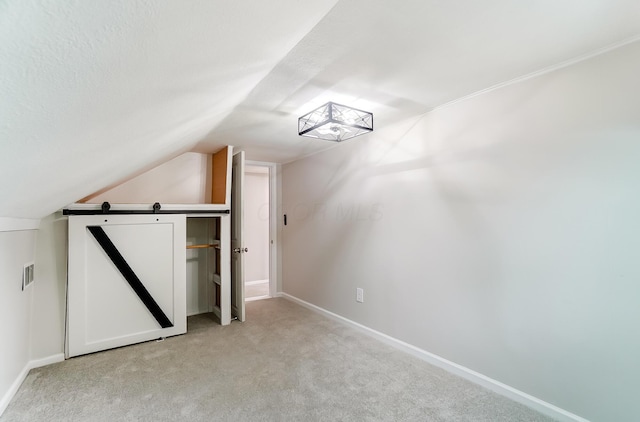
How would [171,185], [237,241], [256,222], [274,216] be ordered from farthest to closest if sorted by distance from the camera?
[256,222]
[274,216]
[171,185]
[237,241]

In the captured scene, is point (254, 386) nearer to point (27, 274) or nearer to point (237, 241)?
point (237, 241)

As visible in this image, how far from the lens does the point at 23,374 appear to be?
2176 mm

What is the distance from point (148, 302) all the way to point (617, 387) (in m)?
3.51

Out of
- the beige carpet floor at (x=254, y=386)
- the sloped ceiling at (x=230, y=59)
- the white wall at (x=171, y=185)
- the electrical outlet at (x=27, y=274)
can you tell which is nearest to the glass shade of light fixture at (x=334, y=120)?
the sloped ceiling at (x=230, y=59)

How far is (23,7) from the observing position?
38 cm

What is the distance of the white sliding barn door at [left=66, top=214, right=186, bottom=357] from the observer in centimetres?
255

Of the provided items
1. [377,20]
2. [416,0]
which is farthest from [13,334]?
[416,0]

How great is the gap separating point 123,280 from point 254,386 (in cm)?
165

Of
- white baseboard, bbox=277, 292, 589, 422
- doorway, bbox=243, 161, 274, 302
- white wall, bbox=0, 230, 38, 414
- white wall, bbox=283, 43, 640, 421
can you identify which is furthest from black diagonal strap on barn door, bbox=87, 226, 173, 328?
doorway, bbox=243, 161, 274, 302

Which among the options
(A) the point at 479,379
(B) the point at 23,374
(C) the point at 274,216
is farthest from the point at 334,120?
(B) the point at 23,374

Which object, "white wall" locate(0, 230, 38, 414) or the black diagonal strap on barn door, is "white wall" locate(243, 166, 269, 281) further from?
"white wall" locate(0, 230, 38, 414)

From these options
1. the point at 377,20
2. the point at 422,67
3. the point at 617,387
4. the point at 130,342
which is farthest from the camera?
the point at 130,342

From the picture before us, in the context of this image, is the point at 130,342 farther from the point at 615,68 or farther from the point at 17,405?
the point at 615,68

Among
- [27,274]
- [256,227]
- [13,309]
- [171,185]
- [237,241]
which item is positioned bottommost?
[13,309]
